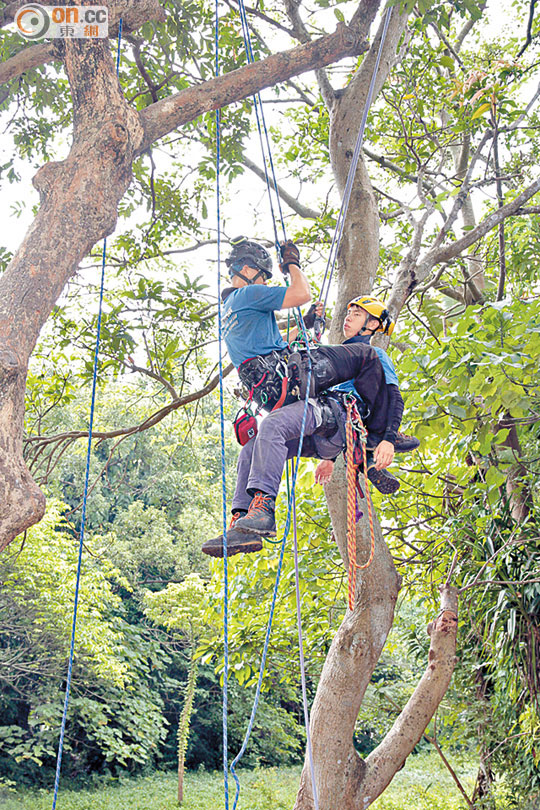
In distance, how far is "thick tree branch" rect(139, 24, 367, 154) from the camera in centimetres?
282

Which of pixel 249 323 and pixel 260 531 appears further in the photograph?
pixel 249 323

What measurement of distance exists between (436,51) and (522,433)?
278cm

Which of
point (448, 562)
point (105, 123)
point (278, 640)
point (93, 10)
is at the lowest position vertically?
point (278, 640)

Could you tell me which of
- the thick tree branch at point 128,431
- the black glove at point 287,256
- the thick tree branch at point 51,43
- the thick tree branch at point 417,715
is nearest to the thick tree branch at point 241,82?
→ the thick tree branch at point 51,43

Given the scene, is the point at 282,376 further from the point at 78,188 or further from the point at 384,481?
the point at 78,188

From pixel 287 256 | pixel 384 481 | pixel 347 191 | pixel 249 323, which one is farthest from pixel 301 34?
pixel 384 481

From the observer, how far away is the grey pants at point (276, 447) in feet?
7.73

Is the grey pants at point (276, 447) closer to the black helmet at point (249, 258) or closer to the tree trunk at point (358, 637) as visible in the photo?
the black helmet at point (249, 258)

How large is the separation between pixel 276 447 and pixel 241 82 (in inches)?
65.2

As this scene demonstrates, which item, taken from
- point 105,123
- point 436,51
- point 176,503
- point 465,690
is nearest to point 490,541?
point 465,690

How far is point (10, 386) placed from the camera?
6.65 feet

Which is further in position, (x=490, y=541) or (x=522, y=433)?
(x=490, y=541)

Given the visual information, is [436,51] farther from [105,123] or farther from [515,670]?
[515,670]

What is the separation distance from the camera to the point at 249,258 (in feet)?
9.41
